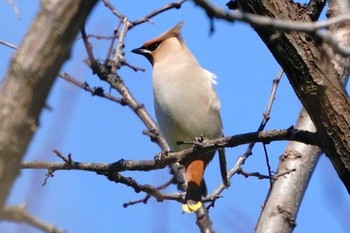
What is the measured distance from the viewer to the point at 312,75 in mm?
2896

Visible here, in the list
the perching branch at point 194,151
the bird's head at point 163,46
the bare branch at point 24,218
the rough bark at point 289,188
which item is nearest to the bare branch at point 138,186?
the perching branch at point 194,151

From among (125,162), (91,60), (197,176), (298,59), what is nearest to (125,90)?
(91,60)

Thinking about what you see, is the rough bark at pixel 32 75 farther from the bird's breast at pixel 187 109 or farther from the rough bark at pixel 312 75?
the bird's breast at pixel 187 109

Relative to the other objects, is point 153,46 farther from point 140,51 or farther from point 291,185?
point 291,185

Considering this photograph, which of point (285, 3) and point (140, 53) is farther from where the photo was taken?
point (140, 53)

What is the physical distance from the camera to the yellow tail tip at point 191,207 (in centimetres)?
442

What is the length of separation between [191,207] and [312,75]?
1730 mm

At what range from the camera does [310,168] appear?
15.0 ft

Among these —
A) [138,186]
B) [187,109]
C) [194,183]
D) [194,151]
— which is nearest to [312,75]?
[194,151]

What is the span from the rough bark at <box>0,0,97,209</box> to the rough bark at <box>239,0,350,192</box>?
1.42 m

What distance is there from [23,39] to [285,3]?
5.19ft

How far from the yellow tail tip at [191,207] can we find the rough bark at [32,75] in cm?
295

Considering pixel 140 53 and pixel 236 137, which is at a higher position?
pixel 140 53

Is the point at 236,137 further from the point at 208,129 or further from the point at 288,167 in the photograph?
the point at 208,129
